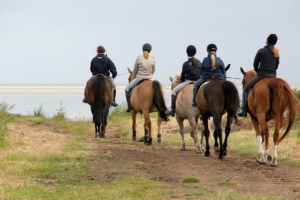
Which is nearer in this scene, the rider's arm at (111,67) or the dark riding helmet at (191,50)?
the dark riding helmet at (191,50)

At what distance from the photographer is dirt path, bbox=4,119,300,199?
→ 421 inches

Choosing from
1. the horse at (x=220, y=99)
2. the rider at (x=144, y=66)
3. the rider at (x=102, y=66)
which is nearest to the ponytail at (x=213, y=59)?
the horse at (x=220, y=99)

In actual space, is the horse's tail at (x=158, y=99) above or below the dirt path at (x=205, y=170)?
above

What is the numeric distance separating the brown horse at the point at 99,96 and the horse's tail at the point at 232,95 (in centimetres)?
582

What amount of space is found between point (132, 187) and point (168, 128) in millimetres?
14960

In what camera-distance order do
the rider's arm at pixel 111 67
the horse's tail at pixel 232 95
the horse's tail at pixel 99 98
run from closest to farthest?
1. the horse's tail at pixel 232 95
2. the horse's tail at pixel 99 98
3. the rider's arm at pixel 111 67

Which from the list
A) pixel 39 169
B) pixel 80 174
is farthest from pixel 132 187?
pixel 39 169

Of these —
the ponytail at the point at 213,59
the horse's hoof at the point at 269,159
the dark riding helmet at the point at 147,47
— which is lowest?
the horse's hoof at the point at 269,159

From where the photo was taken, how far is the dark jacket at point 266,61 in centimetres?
1427

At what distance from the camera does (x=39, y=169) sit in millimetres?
12172

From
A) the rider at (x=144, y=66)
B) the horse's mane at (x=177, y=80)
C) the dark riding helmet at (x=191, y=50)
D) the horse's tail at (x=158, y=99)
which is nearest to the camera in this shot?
the dark riding helmet at (x=191, y=50)

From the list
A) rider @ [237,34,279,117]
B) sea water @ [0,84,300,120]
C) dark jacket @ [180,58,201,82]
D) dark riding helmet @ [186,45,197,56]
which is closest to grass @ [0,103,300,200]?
rider @ [237,34,279,117]

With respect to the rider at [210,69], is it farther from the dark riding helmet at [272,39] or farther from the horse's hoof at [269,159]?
the horse's hoof at [269,159]

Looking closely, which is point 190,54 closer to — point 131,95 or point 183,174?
point 131,95
